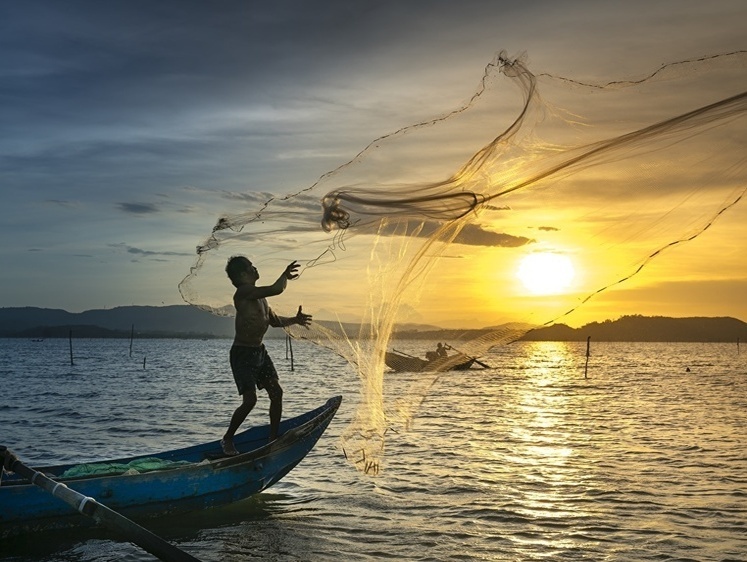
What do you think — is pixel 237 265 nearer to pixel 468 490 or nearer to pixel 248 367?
pixel 248 367

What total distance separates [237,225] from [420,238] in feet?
7.49

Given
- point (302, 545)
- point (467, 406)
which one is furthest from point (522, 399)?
point (302, 545)

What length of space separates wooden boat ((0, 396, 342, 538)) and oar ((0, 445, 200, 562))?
4.18ft

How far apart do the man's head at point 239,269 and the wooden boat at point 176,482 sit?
2617mm

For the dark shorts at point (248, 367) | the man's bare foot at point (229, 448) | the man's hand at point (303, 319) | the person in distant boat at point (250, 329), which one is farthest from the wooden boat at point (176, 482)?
the man's hand at point (303, 319)

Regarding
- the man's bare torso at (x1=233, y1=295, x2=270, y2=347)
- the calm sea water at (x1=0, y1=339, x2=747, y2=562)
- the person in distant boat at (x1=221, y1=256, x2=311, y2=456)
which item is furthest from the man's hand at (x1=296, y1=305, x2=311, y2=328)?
the calm sea water at (x1=0, y1=339, x2=747, y2=562)

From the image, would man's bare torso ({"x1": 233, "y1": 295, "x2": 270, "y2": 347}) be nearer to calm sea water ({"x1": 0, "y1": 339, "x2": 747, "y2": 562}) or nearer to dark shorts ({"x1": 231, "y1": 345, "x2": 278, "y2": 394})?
dark shorts ({"x1": 231, "y1": 345, "x2": 278, "y2": 394})

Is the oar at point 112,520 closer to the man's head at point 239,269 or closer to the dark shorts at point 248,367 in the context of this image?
the dark shorts at point 248,367

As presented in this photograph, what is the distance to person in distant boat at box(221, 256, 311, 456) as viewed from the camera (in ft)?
33.9

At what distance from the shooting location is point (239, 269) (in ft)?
33.9

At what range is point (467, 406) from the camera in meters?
32.6

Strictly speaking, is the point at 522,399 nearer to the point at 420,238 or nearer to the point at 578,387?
the point at 578,387

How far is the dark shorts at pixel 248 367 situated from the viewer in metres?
10.7

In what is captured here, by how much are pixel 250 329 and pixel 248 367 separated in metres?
0.53
